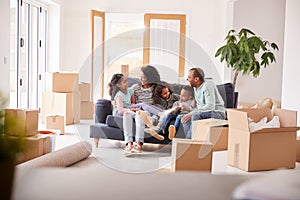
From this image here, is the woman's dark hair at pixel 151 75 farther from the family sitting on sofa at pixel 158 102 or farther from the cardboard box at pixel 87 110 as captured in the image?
the cardboard box at pixel 87 110

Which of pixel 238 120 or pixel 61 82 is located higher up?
pixel 61 82

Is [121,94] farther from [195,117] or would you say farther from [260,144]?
[260,144]

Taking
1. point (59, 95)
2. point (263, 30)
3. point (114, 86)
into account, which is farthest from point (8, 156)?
point (263, 30)

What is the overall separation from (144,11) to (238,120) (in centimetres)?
553

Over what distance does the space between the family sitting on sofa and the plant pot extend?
2246 mm

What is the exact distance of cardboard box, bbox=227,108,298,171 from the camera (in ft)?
13.2

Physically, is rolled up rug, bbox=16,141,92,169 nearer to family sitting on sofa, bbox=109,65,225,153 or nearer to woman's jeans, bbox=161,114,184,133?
family sitting on sofa, bbox=109,65,225,153

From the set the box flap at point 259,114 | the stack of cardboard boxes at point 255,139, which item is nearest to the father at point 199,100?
the stack of cardboard boxes at point 255,139

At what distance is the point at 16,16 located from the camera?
Result: 272 inches

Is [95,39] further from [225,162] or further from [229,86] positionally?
[225,162]

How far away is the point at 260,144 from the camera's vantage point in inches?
159

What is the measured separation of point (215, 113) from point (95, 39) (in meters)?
5.42

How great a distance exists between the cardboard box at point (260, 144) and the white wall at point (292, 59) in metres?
1.46

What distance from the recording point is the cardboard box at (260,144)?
403cm
